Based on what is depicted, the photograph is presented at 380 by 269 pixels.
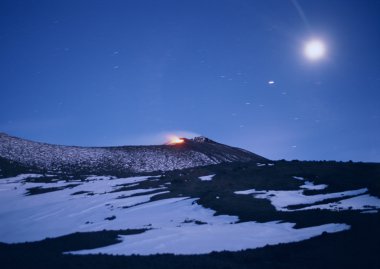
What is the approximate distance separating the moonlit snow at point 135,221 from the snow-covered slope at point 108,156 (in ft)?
107

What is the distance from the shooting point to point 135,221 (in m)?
31.7

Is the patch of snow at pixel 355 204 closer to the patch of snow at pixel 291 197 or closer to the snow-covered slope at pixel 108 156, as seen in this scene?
the patch of snow at pixel 291 197

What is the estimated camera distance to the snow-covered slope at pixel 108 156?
293ft

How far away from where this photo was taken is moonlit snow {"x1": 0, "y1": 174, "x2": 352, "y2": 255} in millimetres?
22641

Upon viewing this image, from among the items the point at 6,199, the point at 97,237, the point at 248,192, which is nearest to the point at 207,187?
the point at 248,192

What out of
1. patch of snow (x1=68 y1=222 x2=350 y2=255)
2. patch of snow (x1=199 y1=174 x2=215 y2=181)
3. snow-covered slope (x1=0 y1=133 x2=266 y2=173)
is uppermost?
snow-covered slope (x1=0 y1=133 x2=266 y2=173)

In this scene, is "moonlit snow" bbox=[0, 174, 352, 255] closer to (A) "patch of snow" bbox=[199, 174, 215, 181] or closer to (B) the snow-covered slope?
(A) "patch of snow" bbox=[199, 174, 215, 181]

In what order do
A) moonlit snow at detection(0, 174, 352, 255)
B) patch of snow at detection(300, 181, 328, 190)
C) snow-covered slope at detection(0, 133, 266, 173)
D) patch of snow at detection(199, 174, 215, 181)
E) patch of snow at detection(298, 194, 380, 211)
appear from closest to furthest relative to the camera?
moonlit snow at detection(0, 174, 352, 255), patch of snow at detection(298, 194, 380, 211), patch of snow at detection(300, 181, 328, 190), patch of snow at detection(199, 174, 215, 181), snow-covered slope at detection(0, 133, 266, 173)

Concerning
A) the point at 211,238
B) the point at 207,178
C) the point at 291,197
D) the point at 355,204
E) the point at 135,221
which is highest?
the point at 207,178

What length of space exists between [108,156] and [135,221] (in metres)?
72.5

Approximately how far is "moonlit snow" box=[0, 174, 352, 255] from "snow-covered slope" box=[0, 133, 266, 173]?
32586mm

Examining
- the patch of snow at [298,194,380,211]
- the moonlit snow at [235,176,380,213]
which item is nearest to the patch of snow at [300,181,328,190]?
the moonlit snow at [235,176,380,213]

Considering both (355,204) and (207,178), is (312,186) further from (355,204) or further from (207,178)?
(207,178)

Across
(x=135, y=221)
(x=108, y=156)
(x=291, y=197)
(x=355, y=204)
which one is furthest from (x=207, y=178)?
(x=108, y=156)
